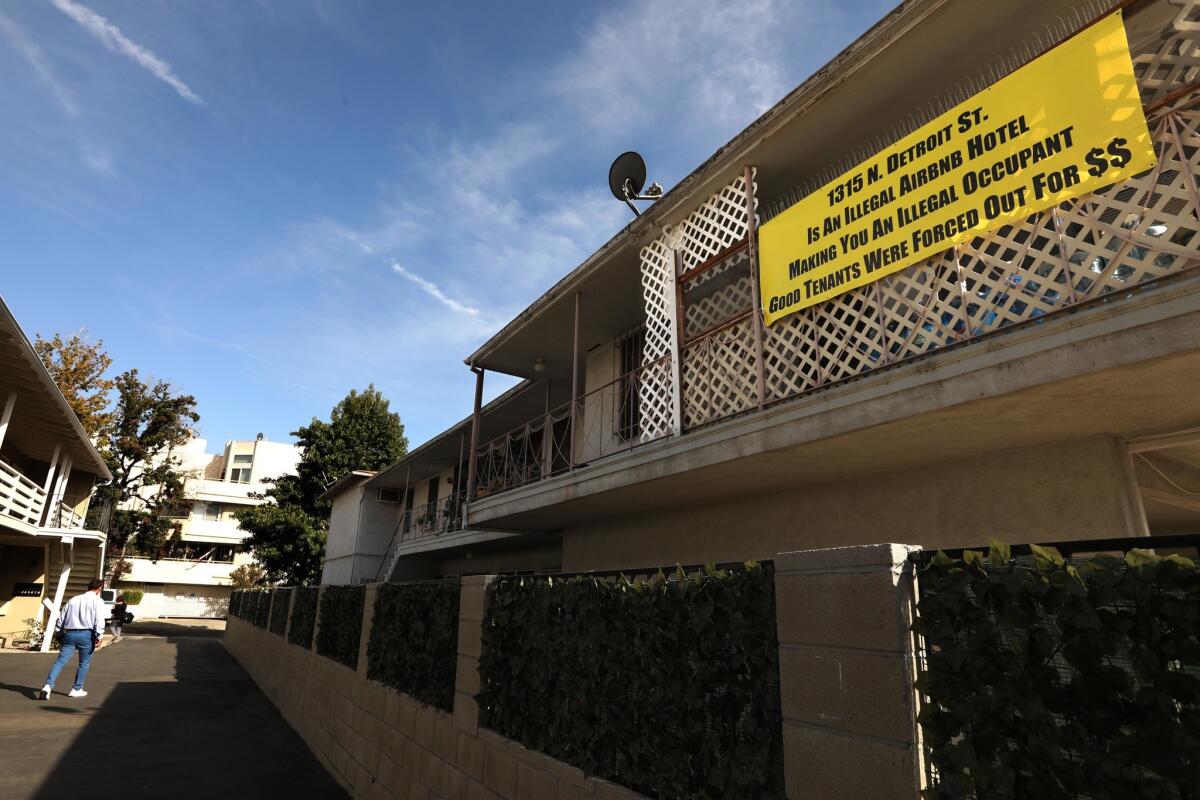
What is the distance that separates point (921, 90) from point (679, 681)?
5.35 meters

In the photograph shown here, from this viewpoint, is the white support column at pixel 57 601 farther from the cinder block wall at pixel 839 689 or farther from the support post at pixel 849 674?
A: the support post at pixel 849 674

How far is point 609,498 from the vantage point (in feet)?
26.8

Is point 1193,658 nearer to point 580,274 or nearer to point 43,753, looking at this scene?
point 580,274

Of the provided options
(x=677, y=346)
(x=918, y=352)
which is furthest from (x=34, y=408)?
(x=918, y=352)

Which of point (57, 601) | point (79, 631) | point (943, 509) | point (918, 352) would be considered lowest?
point (79, 631)

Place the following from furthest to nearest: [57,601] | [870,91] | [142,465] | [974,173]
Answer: [142,465], [57,601], [870,91], [974,173]

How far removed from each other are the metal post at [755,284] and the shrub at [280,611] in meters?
11.0

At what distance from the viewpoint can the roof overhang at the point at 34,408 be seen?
1391cm

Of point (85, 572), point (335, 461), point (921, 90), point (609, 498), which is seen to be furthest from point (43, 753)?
point (335, 461)

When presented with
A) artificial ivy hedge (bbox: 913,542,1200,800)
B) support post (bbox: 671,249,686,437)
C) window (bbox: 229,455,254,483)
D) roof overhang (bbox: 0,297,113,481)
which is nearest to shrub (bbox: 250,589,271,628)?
roof overhang (bbox: 0,297,113,481)

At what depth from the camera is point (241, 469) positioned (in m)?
61.1

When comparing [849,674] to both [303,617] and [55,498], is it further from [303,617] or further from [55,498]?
[55,498]

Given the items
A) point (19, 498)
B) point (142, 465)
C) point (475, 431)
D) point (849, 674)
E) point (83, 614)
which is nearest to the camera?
point (849, 674)

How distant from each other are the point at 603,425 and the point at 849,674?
873cm
